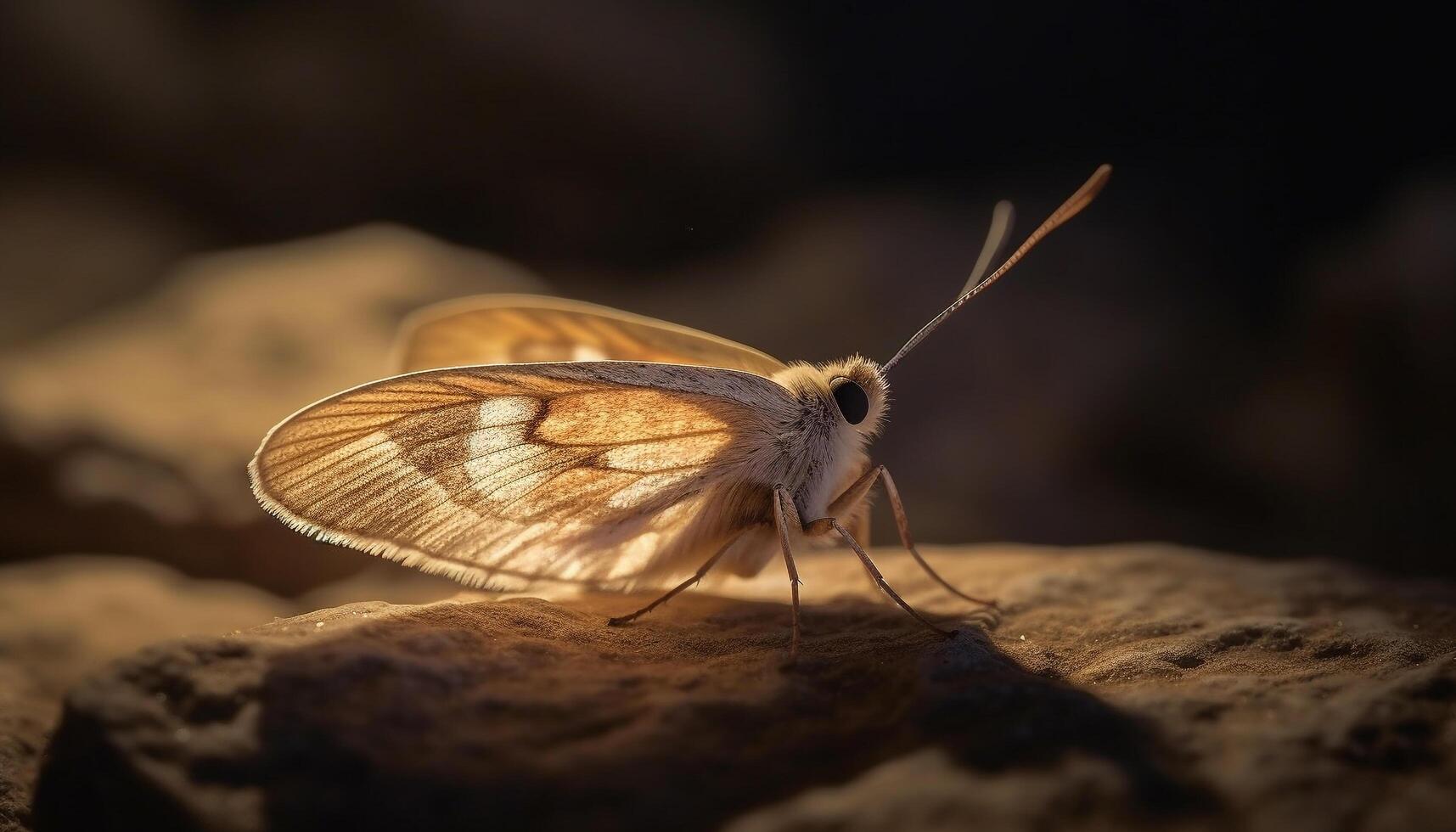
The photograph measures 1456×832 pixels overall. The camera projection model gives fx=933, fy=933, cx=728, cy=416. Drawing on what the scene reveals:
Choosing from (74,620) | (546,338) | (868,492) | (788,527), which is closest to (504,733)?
(788,527)

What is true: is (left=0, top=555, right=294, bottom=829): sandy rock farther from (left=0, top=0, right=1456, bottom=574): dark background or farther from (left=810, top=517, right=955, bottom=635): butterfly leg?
(left=0, top=0, right=1456, bottom=574): dark background

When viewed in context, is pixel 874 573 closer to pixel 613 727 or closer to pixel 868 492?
pixel 868 492

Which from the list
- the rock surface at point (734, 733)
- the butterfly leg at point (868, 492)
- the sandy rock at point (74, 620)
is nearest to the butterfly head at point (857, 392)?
the butterfly leg at point (868, 492)

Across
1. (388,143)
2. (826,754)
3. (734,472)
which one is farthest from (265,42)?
(826,754)

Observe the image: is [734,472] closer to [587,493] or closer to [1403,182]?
[587,493]

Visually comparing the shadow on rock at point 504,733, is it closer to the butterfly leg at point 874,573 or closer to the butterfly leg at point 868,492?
the butterfly leg at point 874,573
